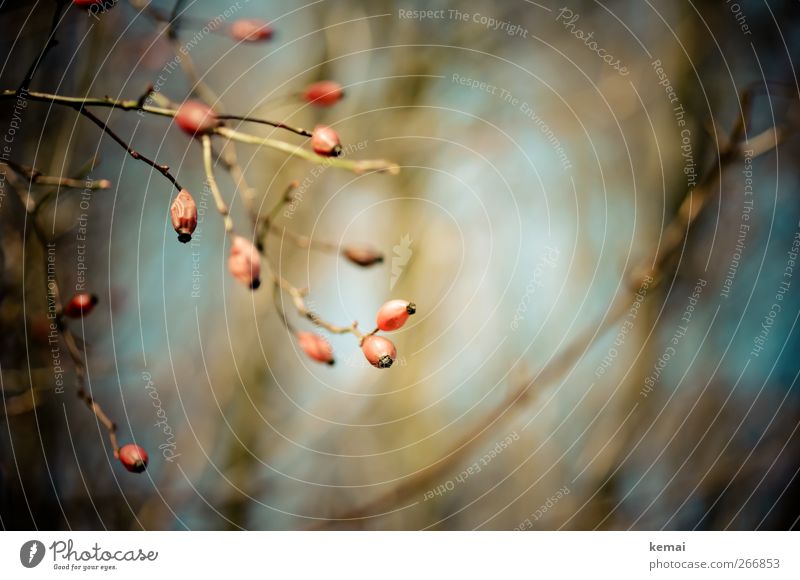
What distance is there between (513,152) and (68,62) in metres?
0.61

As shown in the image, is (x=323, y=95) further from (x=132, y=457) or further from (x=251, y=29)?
(x=132, y=457)

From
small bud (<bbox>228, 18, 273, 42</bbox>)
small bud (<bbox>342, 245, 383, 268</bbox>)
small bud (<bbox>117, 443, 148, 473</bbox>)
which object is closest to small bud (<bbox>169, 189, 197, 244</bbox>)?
small bud (<bbox>342, 245, 383, 268</bbox>)

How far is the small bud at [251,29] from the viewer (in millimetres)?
763

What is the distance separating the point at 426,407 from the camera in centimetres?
88

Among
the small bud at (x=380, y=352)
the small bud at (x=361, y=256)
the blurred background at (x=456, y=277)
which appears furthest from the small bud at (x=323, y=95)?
the small bud at (x=380, y=352)

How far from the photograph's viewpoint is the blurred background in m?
0.79

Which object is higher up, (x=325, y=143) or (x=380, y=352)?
(x=325, y=143)

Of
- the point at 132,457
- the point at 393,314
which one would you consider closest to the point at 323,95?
the point at 393,314

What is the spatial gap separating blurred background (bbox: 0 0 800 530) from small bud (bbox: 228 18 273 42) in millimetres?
18

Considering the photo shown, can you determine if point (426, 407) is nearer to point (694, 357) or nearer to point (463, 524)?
point (463, 524)

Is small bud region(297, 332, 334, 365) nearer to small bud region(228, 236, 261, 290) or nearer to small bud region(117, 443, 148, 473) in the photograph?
small bud region(228, 236, 261, 290)

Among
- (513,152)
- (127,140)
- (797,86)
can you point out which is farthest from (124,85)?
(797,86)
